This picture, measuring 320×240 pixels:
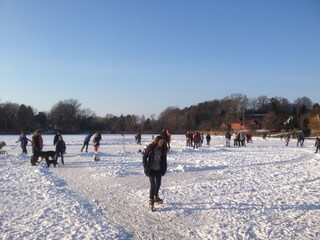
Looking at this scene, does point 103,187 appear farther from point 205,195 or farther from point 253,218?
point 253,218

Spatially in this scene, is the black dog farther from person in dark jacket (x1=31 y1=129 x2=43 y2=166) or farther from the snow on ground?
the snow on ground

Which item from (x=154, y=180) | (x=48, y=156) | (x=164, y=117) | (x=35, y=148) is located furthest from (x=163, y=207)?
(x=164, y=117)

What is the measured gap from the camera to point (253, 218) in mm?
7129

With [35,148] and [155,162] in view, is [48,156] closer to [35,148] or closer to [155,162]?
[35,148]

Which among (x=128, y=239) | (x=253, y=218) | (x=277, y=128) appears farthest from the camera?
(x=277, y=128)

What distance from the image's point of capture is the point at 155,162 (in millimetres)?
8031

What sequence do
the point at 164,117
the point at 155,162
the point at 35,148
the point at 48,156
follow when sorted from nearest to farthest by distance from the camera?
the point at 155,162
the point at 48,156
the point at 35,148
the point at 164,117

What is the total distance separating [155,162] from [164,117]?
121620 millimetres

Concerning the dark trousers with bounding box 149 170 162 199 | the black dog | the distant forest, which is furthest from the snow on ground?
the distant forest

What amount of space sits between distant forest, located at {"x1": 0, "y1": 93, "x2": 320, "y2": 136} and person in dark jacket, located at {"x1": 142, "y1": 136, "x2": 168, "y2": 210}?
85.0 metres

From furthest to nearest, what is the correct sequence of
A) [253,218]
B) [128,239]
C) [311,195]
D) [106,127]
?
[106,127], [311,195], [253,218], [128,239]

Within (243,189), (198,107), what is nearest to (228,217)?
(243,189)

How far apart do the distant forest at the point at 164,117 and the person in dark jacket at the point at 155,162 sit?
85044 mm

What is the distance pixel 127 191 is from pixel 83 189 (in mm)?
1345
